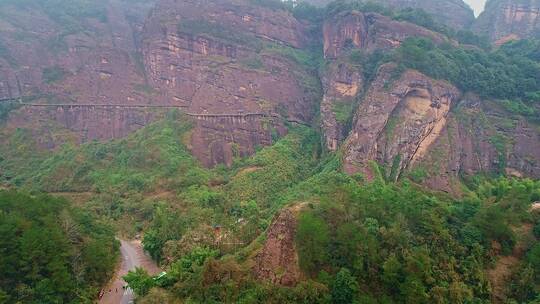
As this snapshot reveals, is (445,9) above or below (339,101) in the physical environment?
above

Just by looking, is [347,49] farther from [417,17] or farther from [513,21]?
[513,21]

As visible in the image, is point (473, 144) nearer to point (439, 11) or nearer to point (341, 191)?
point (341, 191)

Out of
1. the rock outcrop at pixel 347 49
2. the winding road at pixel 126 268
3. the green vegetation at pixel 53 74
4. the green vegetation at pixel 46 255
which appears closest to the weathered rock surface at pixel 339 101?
the rock outcrop at pixel 347 49

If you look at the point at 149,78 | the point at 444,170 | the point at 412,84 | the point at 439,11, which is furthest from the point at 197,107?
the point at 439,11

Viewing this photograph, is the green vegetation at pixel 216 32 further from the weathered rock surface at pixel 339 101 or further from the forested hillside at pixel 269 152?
the weathered rock surface at pixel 339 101

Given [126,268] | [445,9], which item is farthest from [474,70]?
[445,9]
